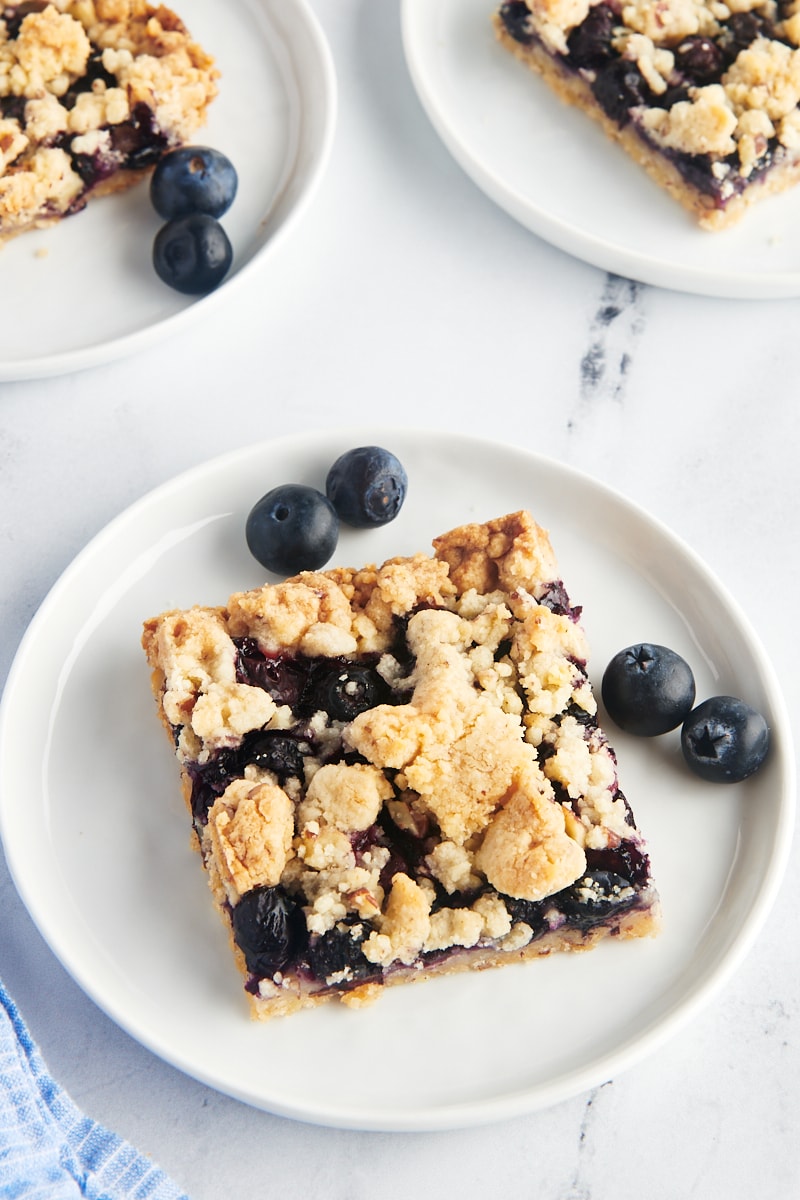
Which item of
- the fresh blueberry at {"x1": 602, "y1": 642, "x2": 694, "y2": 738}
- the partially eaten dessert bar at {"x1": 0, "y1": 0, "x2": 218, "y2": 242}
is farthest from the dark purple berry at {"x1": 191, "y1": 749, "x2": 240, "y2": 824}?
the partially eaten dessert bar at {"x1": 0, "y1": 0, "x2": 218, "y2": 242}

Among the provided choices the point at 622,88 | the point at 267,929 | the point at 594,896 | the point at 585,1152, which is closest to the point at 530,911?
the point at 594,896

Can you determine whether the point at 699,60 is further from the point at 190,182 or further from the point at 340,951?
the point at 340,951

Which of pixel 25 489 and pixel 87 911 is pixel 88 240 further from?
pixel 87 911

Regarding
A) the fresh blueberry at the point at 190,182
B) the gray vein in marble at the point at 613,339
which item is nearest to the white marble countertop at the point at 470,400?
the gray vein in marble at the point at 613,339

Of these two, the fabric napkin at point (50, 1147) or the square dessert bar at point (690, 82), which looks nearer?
the fabric napkin at point (50, 1147)

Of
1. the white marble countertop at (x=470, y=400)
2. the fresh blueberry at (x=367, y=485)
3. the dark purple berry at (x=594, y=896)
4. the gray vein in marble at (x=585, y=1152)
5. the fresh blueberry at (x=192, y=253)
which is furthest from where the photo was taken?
the fresh blueberry at (x=192, y=253)

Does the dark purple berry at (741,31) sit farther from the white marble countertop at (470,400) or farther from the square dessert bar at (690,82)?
the white marble countertop at (470,400)

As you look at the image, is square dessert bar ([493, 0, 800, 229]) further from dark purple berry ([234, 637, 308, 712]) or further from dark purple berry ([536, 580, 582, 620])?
dark purple berry ([234, 637, 308, 712])
